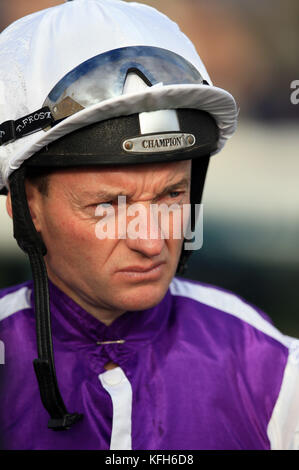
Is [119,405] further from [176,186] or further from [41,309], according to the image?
[176,186]

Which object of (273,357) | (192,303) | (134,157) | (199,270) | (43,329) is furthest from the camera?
(199,270)

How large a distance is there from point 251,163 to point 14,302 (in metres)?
3.27

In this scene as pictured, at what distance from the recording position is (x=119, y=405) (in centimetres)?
198

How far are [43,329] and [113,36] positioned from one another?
0.85m

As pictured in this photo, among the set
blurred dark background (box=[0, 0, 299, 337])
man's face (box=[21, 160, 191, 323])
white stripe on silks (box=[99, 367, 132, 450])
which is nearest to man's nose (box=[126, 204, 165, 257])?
man's face (box=[21, 160, 191, 323])

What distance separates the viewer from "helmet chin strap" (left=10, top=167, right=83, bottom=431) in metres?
1.88

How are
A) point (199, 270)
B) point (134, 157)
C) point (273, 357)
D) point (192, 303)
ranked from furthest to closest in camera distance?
point (199, 270) < point (192, 303) < point (273, 357) < point (134, 157)

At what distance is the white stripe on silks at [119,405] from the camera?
6.37 feet

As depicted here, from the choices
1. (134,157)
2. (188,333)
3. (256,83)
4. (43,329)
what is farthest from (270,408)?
(256,83)

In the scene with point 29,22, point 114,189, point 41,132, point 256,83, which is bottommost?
point 114,189

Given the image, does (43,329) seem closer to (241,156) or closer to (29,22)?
(29,22)

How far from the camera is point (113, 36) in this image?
185 centimetres

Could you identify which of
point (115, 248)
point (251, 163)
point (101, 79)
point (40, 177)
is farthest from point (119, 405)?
point (251, 163)

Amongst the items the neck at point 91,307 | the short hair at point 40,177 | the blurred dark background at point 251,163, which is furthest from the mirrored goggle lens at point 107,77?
the blurred dark background at point 251,163
